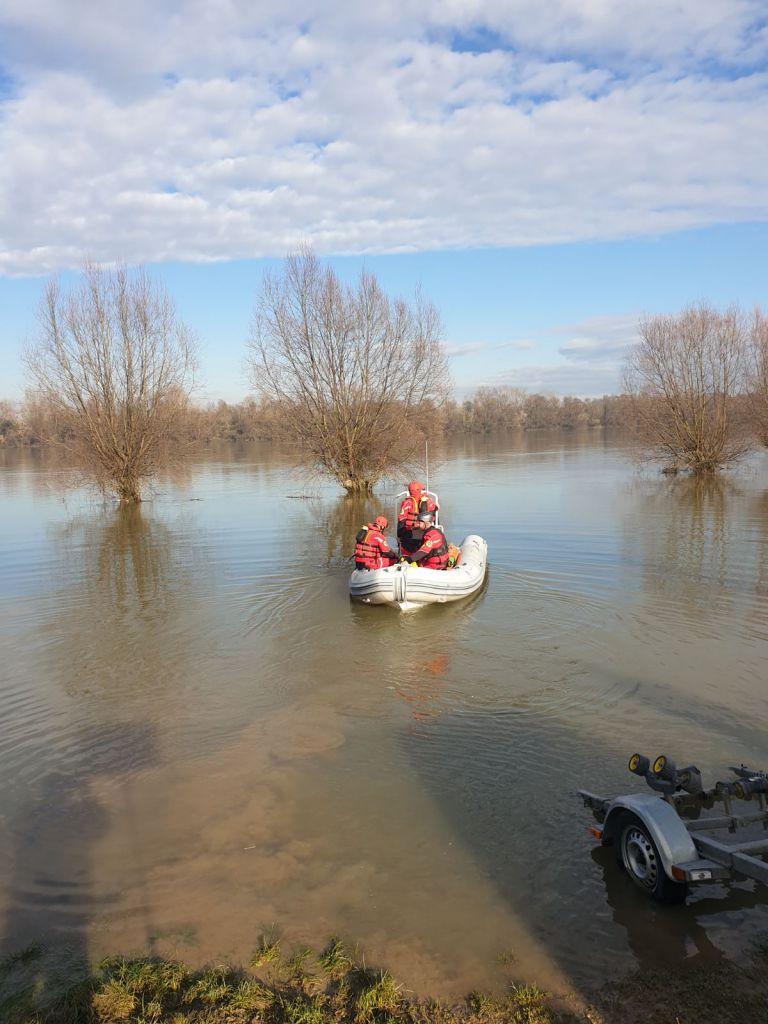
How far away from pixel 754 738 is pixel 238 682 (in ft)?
17.7

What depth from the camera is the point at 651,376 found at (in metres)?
31.1

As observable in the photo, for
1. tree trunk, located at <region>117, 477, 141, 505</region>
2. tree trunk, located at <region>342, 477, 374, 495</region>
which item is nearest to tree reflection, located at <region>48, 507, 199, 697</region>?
tree trunk, located at <region>117, 477, 141, 505</region>

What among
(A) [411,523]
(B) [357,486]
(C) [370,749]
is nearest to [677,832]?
(C) [370,749]

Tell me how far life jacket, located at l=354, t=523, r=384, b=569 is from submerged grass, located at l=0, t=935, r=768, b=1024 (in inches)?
332

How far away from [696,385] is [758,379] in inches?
114

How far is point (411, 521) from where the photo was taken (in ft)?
43.8

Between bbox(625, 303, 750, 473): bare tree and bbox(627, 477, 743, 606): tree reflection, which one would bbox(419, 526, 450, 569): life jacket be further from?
bbox(625, 303, 750, 473): bare tree

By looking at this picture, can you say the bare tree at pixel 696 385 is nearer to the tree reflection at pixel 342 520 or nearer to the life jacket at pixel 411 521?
the tree reflection at pixel 342 520

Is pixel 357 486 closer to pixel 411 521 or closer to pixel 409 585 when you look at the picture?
pixel 411 521

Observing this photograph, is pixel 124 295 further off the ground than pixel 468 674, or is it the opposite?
pixel 124 295

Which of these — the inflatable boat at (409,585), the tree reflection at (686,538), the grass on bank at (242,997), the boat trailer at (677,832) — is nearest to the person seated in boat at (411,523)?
the inflatable boat at (409,585)

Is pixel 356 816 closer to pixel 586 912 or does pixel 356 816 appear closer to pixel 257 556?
pixel 586 912

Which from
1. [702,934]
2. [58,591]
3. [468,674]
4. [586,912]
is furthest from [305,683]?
[58,591]

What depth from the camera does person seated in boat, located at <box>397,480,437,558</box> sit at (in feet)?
43.2
